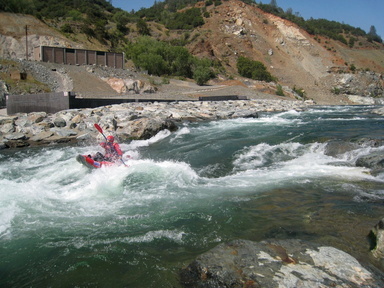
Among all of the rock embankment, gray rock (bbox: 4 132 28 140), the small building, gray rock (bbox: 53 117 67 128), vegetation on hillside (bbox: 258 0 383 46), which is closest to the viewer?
gray rock (bbox: 4 132 28 140)

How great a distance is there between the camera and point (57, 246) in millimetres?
4859

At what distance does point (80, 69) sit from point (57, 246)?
30.8m

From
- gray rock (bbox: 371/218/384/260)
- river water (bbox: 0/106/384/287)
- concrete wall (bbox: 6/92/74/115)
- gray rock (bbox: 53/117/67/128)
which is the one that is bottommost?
river water (bbox: 0/106/384/287)

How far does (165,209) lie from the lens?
6.20 meters

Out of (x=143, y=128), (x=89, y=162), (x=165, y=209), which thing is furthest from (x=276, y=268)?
(x=143, y=128)

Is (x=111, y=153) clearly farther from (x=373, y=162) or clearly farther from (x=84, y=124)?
(x=373, y=162)

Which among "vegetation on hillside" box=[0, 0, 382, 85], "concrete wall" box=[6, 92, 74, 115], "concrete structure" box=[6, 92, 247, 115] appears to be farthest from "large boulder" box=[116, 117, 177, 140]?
"vegetation on hillside" box=[0, 0, 382, 85]

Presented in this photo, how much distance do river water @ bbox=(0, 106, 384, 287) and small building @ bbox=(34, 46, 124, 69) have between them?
84.9 feet

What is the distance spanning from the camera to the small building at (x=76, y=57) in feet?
110

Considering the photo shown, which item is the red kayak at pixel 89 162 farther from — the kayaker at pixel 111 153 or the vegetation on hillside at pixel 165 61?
the vegetation on hillside at pixel 165 61

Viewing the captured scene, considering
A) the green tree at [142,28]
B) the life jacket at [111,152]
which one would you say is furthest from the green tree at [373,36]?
the life jacket at [111,152]

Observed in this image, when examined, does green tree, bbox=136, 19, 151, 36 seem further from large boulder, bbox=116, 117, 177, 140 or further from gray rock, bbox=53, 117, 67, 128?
large boulder, bbox=116, 117, 177, 140

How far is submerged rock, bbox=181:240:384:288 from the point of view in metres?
3.25

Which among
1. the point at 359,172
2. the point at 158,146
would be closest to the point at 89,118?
the point at 158,146
